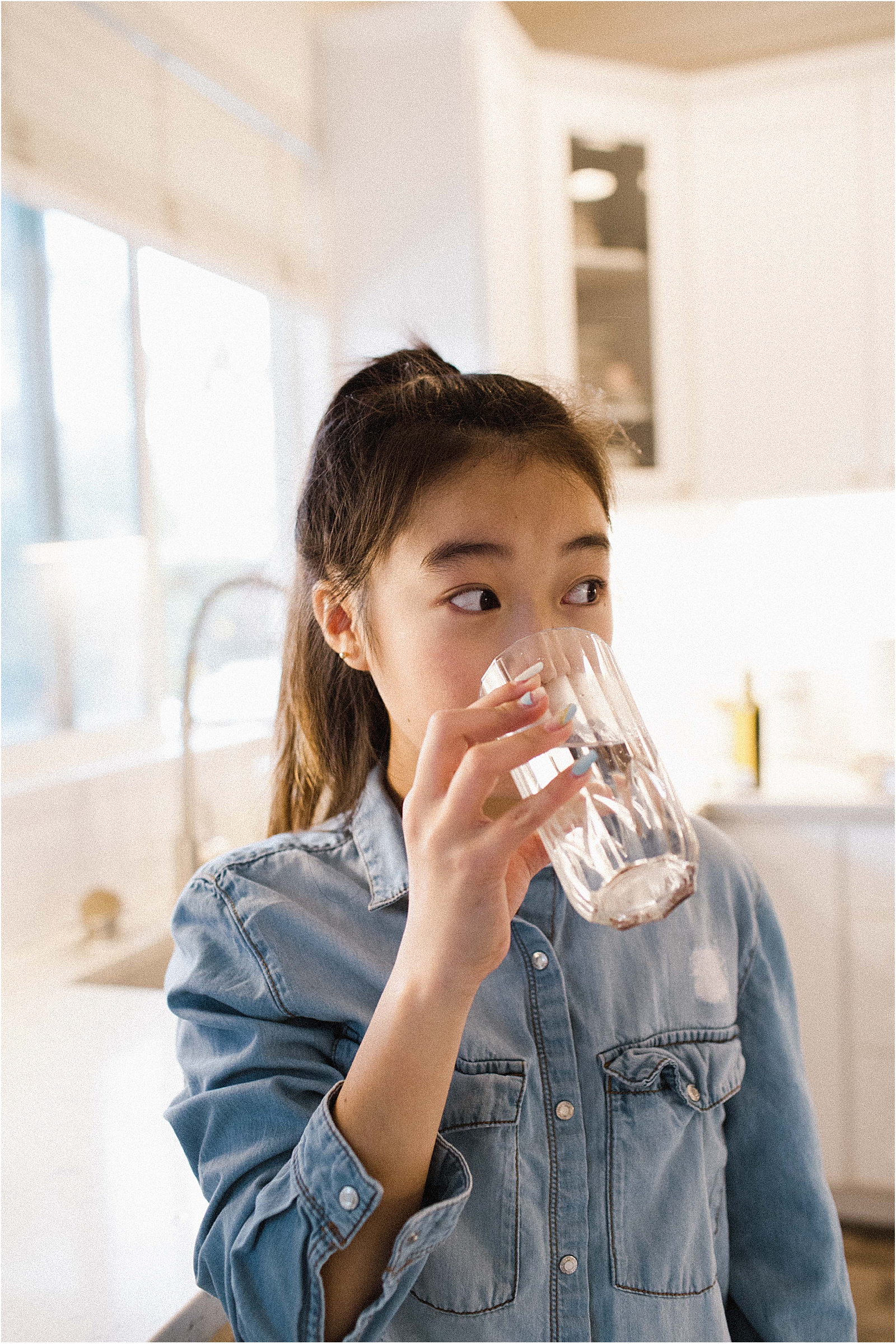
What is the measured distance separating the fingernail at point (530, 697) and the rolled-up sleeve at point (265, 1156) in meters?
0.26

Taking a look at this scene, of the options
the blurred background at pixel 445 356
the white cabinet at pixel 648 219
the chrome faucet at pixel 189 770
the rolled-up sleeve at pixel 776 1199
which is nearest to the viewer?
the rolled-up sleeve at pixel 776 1199

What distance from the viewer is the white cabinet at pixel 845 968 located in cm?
228

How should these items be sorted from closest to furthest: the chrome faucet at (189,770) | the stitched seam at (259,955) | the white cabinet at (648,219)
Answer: the stitched seam at (259,955)
the chrome faucet at (189,770)
the white cabinet at (648,219)

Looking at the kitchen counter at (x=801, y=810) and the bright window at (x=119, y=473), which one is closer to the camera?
the bright window at (x=119, y=473)

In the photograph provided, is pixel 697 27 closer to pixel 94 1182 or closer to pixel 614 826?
pixel 614 826

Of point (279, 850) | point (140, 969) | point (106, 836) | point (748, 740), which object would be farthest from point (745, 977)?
point (748, 740)

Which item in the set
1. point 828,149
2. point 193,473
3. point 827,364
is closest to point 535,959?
point 193,473

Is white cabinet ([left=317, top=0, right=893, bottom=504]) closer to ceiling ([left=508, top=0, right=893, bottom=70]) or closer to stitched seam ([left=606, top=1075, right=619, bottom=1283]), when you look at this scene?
ceiling ([left=508, top=0, right=893, bottom=70])

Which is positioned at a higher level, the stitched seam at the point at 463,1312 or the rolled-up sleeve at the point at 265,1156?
the rolled-up sleeve at the point at 265,1156

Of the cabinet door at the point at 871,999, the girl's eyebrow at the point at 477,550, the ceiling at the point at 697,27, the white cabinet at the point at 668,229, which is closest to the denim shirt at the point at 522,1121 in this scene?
the girl's eyebrow at the point at 477,550

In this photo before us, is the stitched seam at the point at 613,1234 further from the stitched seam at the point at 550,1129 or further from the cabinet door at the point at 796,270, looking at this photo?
the cabinet door at the point at 796,270

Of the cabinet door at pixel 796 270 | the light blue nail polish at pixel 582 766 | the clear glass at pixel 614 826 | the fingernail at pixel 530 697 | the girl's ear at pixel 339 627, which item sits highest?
the cabinet door at pixel 796 270

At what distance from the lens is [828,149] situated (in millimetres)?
2672

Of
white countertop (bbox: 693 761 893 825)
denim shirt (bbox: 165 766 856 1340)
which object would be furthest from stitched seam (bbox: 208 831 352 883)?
white countertop (bbox: 693 761 893 825)
